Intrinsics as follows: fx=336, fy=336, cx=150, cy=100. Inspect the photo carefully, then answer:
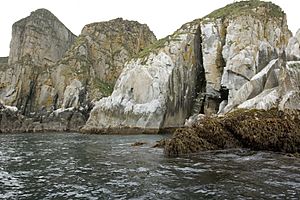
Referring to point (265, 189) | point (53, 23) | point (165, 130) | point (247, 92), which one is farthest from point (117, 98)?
point (53, 23)

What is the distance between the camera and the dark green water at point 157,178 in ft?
33.9

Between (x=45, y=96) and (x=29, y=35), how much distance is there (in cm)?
4266

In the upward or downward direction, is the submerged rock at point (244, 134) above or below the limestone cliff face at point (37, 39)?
below

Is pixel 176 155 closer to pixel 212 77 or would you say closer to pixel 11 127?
pixel 212 77

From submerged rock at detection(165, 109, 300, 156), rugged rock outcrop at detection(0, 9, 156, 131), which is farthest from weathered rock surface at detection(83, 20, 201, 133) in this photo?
submerged rock at detection(165, 109, 300, 156)

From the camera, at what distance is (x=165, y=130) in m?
54.1

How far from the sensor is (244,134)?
20.7m

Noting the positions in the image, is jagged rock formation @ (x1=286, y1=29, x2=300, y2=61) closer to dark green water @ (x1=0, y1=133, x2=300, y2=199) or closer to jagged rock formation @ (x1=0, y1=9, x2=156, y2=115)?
dark green water @ (x1=0, y1=133, x2=300, y2=199)

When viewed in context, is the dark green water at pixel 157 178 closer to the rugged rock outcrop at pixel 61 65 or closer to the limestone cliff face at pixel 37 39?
the rugged rock outcrop at pixel 61 65

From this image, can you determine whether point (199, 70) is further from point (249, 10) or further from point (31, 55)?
point (31, 55)

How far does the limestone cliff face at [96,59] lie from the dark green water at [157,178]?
6838cm

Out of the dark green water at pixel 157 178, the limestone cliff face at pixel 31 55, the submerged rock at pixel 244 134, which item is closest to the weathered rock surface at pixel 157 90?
the submerged rock at pixel 244 134

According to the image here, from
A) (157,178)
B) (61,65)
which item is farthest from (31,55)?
(157,178)

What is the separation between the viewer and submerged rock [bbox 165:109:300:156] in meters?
19.3
